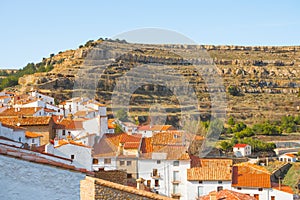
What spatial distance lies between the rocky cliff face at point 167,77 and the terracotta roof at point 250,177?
1878 centimetres

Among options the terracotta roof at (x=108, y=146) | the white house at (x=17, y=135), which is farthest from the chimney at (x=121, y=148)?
the white house at (x=17, y=135)

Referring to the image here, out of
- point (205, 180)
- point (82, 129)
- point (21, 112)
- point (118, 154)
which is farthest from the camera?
point (21, 112)

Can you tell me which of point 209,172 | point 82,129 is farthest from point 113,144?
point 82,129

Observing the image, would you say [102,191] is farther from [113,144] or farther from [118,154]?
[113,144]

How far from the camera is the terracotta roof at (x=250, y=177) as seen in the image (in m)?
19.9

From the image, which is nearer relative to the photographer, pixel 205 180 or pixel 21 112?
pixel 205 180

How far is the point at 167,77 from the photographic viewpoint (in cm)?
5041

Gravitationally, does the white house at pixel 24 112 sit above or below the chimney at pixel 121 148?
above

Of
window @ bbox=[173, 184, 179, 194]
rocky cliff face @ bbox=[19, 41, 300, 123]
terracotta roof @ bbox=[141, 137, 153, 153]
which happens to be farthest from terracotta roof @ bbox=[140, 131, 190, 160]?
rocky cliff face @ bbox=[19, 41, 300, 123]

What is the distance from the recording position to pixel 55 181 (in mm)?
5121

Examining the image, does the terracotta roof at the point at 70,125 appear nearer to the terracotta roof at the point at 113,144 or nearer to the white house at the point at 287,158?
the terracotta roof at the point at 113,144

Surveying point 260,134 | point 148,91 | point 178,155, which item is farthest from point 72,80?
point 178,155

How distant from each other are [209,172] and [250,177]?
86.7 inches

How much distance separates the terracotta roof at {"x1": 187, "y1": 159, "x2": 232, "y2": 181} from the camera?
62.3 feet
